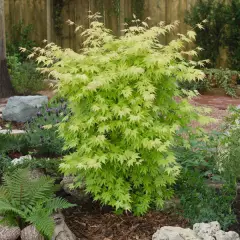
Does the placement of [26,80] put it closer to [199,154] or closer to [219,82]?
[219,82]

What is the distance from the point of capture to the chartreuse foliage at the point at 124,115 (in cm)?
374

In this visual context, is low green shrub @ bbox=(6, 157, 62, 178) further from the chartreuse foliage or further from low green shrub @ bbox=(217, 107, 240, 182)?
low green shrub @ bbox=(217, 107, 240, 182)

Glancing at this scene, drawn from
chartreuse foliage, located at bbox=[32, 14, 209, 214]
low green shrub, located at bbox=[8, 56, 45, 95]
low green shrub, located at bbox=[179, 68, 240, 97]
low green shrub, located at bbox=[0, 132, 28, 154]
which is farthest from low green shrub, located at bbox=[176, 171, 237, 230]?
low green shrub, located at bbox=[8, 56, 45, 95]

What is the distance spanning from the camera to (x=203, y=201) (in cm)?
402

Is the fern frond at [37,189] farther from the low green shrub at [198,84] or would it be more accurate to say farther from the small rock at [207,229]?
the low green shrub at [198,84]

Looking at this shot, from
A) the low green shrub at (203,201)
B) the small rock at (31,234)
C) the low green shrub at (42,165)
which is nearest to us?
the small rock at (31,234)

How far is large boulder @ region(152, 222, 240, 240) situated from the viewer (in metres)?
3.53

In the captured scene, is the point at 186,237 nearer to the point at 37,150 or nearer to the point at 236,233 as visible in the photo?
the point at 236,233

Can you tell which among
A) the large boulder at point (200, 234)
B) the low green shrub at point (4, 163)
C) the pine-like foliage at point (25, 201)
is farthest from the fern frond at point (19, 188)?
the large boulder at point (200, 234)

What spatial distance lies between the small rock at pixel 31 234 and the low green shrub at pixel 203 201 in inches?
46.1

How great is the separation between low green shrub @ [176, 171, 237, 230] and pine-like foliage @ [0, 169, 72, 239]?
101 cm

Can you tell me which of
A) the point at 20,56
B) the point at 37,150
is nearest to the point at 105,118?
the point at 37,150

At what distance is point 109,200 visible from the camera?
3957 mm

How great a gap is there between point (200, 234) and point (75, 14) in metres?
10.3
